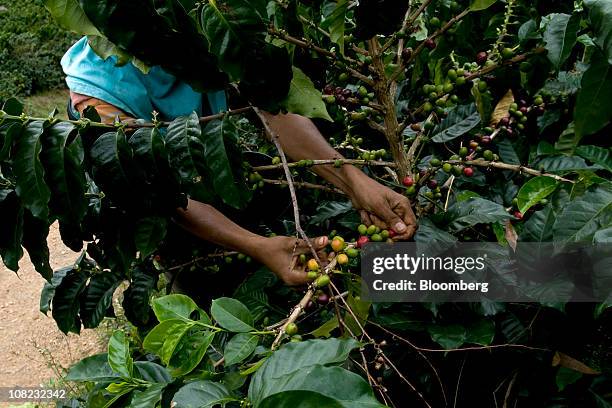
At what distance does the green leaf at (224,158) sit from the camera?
4.23 feet

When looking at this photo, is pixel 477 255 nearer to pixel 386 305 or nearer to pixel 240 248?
pixel 386 305

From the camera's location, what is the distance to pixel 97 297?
1898 millimetres

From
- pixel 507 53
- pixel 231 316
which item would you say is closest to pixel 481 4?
pixel 507 53

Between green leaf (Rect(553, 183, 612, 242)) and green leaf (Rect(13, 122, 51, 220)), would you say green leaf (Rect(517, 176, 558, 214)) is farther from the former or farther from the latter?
green leaf (Rect(13, 122, 51, 220))

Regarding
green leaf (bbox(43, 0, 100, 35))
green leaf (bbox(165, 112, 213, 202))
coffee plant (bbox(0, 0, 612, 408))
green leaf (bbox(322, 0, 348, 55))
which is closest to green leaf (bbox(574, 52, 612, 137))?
coffee plant (bbox(0, 0, 612, 408))

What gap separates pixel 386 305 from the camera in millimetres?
1408

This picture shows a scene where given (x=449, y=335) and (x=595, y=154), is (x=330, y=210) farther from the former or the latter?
(x=595, y=154)

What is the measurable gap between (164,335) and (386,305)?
0.54m

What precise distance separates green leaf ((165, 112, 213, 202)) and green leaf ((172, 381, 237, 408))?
0.46 meters

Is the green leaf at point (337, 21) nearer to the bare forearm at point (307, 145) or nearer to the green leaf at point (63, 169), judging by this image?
the bare forearm at point (307, 145)

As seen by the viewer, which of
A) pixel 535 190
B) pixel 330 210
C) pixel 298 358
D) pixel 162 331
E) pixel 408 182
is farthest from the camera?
pixel 330 210

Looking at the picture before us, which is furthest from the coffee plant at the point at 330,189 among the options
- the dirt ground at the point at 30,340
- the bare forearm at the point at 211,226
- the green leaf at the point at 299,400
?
the dirt ground at the point at 30,340

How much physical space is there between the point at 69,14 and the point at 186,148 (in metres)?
0.36

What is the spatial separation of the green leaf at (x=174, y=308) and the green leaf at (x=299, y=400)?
1.27 feet
